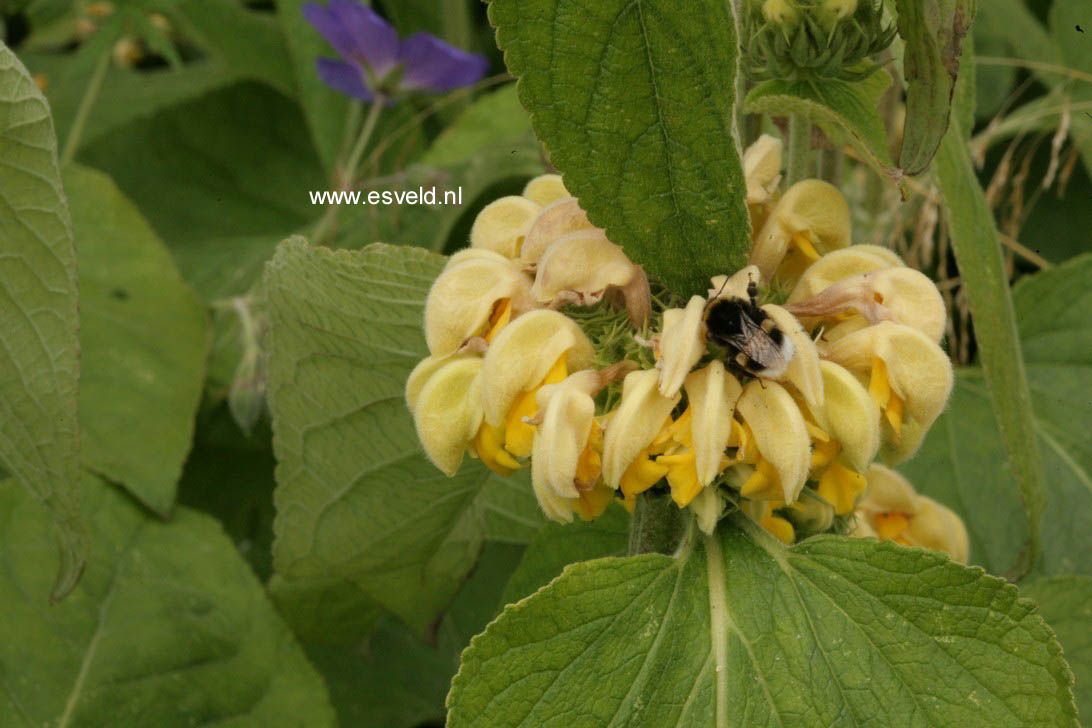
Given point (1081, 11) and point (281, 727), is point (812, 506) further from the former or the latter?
point (1081, 11)

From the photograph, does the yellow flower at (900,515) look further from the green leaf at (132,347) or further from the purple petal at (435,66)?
the purple petal at (435,66)

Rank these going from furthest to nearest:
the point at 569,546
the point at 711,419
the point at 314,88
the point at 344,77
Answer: the point at 314,88, the point at 344,77, the point at 569,546, the point at 711,419

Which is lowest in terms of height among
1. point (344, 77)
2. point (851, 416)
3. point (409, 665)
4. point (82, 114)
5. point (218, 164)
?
point (409, 665)

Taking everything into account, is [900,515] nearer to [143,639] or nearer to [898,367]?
[898,367]

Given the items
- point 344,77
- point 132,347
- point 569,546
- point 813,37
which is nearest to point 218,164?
point 344,77

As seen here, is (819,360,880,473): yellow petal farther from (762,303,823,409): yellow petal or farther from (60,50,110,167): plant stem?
(60,50,110,167): plant stem

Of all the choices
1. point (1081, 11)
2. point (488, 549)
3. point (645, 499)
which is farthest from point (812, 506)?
point (1081, 11)
